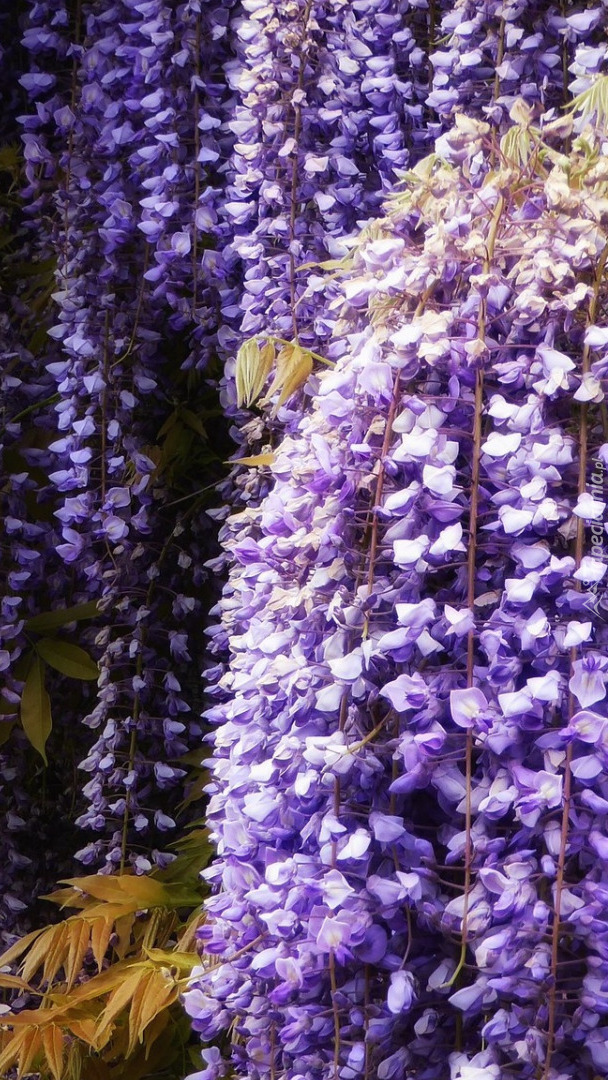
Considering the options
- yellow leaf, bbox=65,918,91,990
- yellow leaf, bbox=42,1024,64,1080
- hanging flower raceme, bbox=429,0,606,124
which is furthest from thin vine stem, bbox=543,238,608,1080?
yellow leaf, bbox=65,918,91,990

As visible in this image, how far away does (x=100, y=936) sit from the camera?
1.48 meters

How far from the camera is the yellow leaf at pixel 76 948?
1481 mm

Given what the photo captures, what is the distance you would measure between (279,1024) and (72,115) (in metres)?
1.40

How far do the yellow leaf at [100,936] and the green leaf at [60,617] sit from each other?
48 centimetres

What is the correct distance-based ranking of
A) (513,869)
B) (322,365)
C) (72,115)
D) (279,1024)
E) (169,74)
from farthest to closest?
(72,115)
(169,74)
(322,365)
(279,1024)
(513,869)

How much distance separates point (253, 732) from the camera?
3.36 feet

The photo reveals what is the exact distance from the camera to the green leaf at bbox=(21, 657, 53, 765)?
1.75 metres

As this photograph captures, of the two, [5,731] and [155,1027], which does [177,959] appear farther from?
[5,731]

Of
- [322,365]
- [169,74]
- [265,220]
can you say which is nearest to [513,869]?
[322,365]

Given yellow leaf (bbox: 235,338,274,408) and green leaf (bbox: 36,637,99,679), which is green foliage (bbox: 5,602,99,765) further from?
yellow leaf (bbox: 235,338,274,408)

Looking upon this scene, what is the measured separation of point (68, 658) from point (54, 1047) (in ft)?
2.03

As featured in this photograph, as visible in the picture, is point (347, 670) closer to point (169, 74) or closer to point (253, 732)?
point (253, 732)

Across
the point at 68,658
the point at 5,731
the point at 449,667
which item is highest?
the point at 449,667

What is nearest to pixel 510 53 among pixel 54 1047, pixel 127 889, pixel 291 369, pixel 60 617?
pixel 291 369
